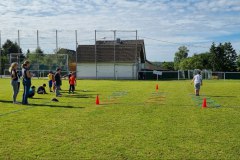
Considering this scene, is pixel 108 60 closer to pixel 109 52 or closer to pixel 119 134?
pixel 109 52

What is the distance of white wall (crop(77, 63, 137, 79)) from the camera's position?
5581 cm

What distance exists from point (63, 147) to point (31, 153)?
73 centimetres

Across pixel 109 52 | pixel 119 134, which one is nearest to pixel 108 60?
pixel 109 52

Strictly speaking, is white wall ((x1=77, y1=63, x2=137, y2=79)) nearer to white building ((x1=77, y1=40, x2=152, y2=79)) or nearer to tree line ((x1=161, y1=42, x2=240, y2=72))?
white building ((x1=77, y1=40, x2=152, y2=79))

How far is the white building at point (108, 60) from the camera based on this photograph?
5609 cm

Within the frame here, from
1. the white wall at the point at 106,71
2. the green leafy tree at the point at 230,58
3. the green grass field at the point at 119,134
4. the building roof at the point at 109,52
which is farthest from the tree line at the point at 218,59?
the green grass field at the point at 119,134

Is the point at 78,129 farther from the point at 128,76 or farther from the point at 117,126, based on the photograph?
the point at 128,76

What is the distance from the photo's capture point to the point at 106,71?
56.7 metres

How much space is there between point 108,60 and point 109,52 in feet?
7.54

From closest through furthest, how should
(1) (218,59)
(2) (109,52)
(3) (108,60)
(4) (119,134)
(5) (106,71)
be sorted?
(4) (119,134) < (5) (106,71) < (3) (108,60) < (2) (109,52) < (1) (218,59)

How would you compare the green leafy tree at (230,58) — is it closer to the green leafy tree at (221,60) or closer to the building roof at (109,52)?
the green leafy tree at (221,60)

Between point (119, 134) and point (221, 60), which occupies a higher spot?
point (221, 60)

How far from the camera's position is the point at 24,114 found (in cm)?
1243

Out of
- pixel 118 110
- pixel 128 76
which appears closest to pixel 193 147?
pixel 118 110
